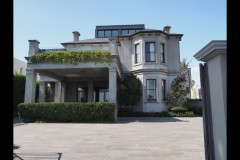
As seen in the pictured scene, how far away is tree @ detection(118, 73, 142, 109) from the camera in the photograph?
20969 mm

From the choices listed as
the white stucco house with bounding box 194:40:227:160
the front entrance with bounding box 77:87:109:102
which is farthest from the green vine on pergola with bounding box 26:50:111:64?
the white stucco house with bounding box 194:40:227:160

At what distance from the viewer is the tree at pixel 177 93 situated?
21656 millimetres

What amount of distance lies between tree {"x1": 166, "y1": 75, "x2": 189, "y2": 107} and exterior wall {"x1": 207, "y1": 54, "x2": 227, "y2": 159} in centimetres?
1813

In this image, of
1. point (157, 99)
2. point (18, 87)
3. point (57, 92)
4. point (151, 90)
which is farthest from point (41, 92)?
point (157, 99)

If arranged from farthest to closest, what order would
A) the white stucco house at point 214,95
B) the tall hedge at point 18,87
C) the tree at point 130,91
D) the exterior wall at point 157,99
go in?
the exterior wall at point 157,99 → the tree at point 130,91 → the tall hedge at point 18,87 → the white stucco house at point 214,95

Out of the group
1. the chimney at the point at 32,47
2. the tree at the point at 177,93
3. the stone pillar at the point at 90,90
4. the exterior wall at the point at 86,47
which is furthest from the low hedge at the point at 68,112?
the exterior wall at the point at 86,47

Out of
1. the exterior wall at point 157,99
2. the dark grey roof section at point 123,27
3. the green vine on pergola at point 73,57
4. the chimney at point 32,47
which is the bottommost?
the exterior wall at point 157,99

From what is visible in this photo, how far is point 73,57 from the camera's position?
1633 centimetres

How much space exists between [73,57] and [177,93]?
1144 centimetres

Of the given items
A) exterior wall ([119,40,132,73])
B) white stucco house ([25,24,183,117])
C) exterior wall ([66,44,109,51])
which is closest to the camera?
white stucco house ([25,24,183,117])

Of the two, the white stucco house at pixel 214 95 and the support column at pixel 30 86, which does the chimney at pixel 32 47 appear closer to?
Result: the support column at pixel 30 86

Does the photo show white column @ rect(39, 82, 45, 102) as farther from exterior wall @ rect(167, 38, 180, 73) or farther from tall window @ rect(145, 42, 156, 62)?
exterior wall @ rect(167, 38, 180, 73)
